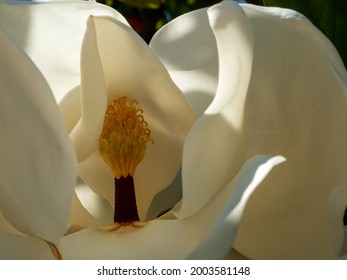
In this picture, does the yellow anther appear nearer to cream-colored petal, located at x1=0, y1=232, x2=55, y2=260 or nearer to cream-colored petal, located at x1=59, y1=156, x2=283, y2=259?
cream-colored petal, located at x1=59, y1=156, x2=283, y2=259

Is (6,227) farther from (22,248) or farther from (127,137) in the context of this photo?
(127,137)

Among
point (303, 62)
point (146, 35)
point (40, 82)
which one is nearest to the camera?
point (40, 82)

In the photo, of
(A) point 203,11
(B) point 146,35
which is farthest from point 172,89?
(B) point 146,35

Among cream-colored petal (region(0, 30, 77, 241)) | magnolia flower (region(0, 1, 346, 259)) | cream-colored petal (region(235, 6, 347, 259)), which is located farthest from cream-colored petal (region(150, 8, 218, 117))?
cream-colored petal (region(0, 30, 77, 241))

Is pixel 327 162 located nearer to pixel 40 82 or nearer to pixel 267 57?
pixel 267 57

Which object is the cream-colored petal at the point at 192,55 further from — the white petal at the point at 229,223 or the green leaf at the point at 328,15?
the white petal at the point at 229,223
